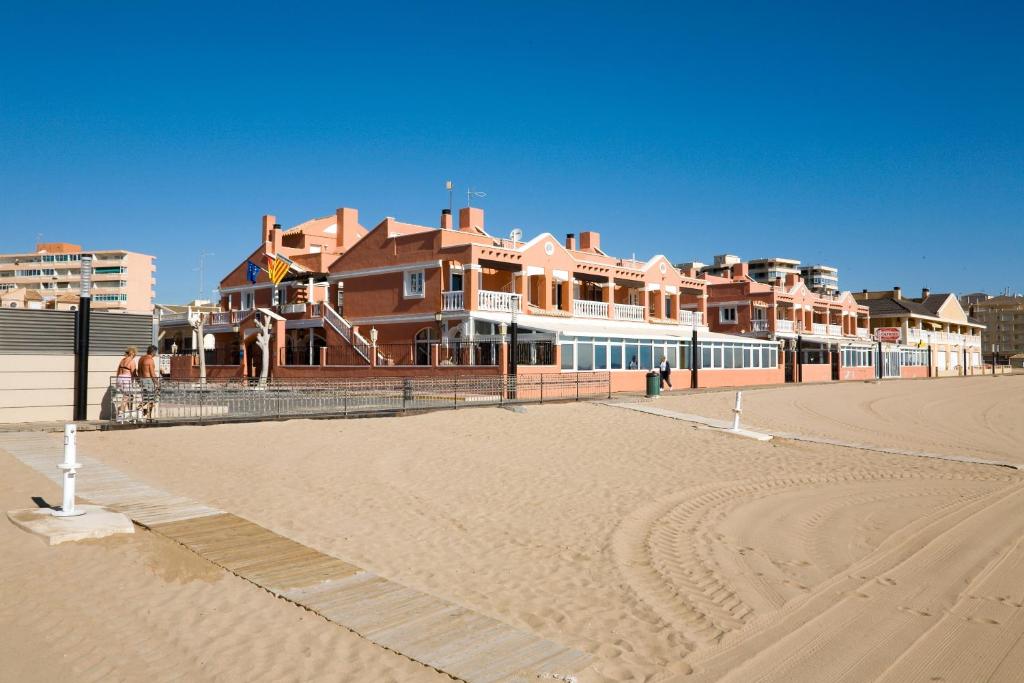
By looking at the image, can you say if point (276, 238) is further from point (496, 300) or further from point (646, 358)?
point (646, 358)

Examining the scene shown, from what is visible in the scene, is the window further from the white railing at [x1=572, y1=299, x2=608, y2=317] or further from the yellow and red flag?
the yellow and red flag

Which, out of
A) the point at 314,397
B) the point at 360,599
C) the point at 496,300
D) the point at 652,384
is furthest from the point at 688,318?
the point at 360,599

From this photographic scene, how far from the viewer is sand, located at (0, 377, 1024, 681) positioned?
492cm

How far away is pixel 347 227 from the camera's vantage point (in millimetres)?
47656

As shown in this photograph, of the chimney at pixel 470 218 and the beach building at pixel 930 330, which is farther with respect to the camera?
the beach building at pixel 930 330

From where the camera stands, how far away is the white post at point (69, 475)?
7488 mm

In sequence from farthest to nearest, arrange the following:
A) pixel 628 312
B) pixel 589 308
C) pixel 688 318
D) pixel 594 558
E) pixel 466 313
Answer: pixel 688 318 → pixel 628 312 → pixel 589 308 → pixel 466 313 → pixel 594 558

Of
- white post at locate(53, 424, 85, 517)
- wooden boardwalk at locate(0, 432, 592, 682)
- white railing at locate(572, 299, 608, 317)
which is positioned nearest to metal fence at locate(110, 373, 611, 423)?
white railing at locate(572, 299, 608, 317)

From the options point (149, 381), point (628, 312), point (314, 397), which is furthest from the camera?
point (628, 312)

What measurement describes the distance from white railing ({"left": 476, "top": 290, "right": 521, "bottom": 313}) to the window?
3414 millimetres

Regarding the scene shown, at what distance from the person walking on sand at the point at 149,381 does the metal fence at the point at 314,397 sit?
2 cm

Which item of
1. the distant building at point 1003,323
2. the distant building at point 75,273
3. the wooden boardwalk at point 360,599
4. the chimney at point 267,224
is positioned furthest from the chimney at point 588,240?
the distant building at point 1003,323

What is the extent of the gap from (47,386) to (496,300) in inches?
778

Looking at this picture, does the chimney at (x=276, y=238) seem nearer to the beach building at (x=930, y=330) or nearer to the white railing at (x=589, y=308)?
the white railing at (x=589, y=308)
